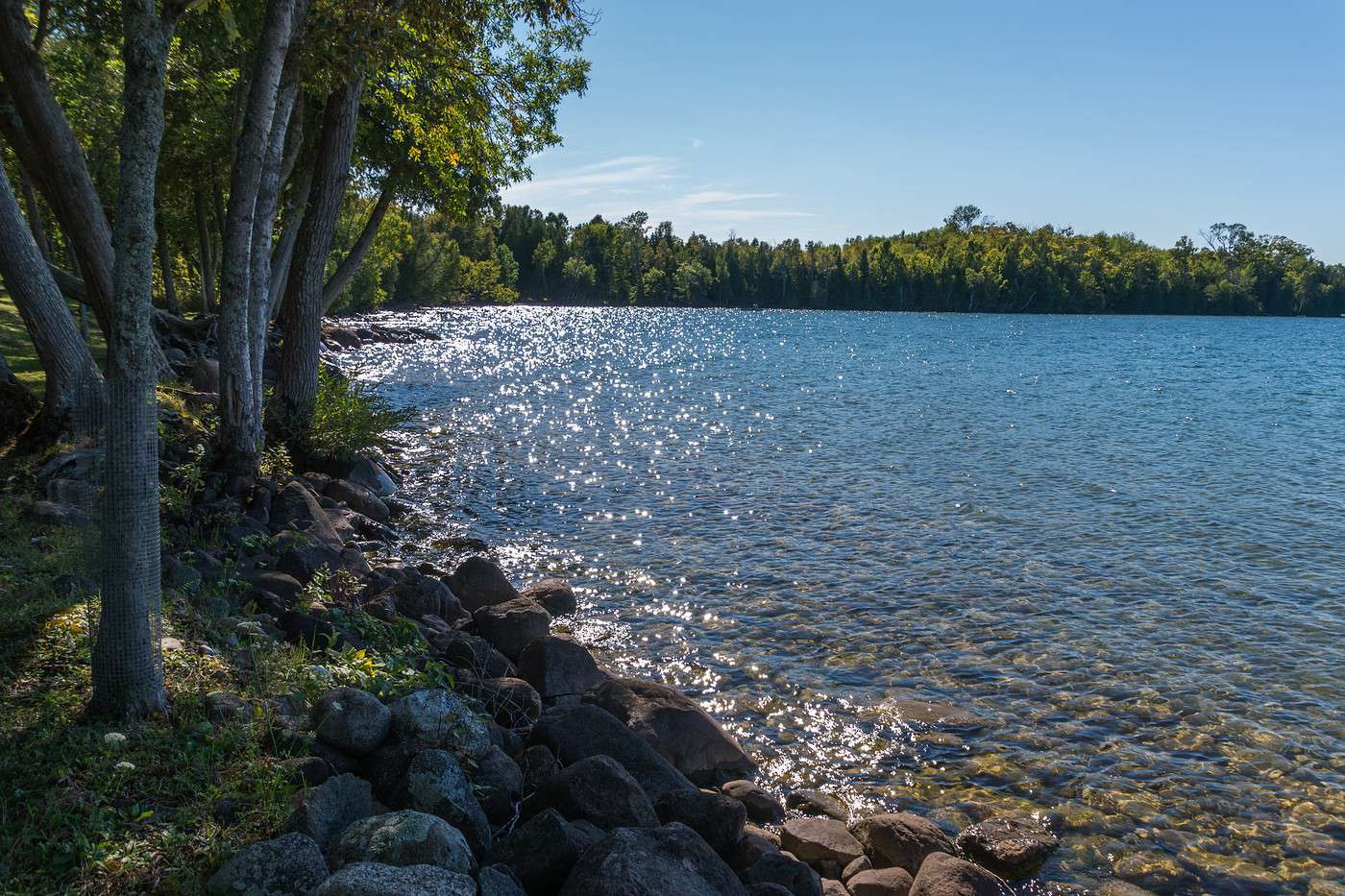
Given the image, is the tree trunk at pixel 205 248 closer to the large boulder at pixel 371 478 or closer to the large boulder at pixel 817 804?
the large boulder at pixel 371 478

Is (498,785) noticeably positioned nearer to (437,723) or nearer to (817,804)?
(437,723)

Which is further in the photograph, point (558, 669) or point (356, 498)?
point (356, 498)

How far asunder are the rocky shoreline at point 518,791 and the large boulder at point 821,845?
2cm

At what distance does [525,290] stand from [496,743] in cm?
16908

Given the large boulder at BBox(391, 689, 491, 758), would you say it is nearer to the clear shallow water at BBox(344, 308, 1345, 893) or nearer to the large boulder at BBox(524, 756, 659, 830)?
the large boulder at BBox(524, 756, 659, 830)

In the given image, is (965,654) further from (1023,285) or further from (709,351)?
(1023,285)

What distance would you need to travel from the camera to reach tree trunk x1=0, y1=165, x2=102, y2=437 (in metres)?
11.6

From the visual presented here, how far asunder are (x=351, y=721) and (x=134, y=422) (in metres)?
2.34

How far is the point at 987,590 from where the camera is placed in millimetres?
13172

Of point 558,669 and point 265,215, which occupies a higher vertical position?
point 265,215

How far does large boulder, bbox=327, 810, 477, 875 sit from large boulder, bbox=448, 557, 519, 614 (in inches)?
266

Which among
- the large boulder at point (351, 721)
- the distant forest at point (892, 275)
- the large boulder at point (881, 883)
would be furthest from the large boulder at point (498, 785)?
the distant forest at point (892, 275)

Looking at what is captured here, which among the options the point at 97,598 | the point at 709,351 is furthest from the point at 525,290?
the point at 97,598

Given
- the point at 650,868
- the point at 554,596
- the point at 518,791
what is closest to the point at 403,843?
the point at 650,868
